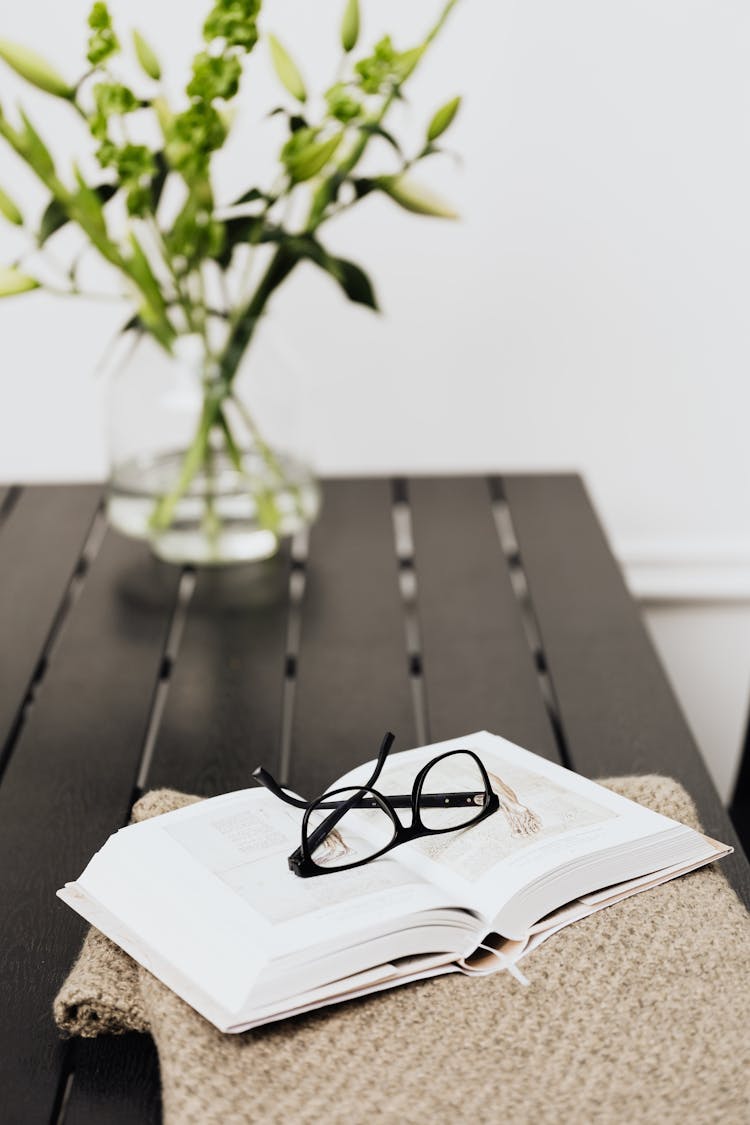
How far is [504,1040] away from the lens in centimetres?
58

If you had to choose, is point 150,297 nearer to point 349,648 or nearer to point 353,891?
point 349,648

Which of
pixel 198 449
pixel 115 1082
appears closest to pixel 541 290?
pixel 198 449

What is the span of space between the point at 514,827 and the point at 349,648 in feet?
1.47

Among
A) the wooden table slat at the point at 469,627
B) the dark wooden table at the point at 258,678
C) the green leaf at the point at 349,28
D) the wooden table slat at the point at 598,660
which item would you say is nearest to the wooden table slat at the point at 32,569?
the dark wooden table at the point at 258,678

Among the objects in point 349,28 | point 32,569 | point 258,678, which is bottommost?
point 32,569

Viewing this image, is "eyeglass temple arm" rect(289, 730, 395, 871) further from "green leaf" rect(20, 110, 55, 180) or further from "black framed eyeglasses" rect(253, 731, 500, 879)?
"green leaf" rect(20, 110, 55, 180)

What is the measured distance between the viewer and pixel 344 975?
0.59m

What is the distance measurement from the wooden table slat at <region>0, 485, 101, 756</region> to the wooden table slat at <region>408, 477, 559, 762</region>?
0.34 meters

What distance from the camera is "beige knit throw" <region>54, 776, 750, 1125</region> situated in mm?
538

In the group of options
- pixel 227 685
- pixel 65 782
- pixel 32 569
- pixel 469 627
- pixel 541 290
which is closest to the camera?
pixel 65 782

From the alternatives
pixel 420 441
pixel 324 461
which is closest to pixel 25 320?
pixel 324 461

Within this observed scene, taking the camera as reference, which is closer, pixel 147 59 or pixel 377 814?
pixel 377 814

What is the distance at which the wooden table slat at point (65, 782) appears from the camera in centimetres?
64

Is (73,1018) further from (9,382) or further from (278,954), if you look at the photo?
(9,382)
